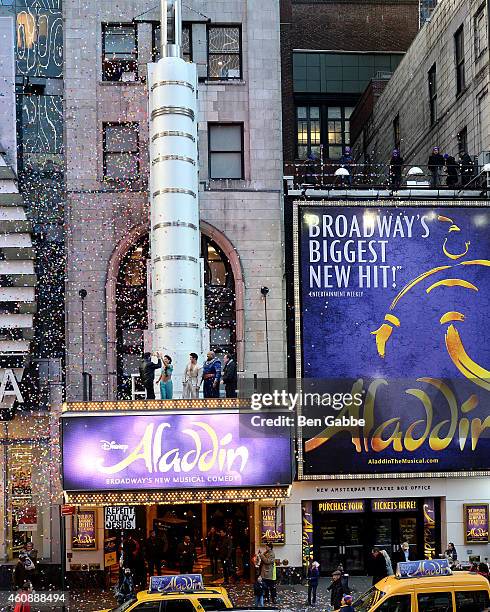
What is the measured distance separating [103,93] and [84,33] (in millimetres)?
2220

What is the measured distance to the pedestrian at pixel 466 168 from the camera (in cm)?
3878

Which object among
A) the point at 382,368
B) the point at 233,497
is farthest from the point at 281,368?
the point at 233,497

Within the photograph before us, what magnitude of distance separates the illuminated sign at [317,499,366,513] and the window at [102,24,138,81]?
53.1 feet

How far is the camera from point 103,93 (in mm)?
38188

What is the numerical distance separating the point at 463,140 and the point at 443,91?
3039 millimetres

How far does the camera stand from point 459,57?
137 feet

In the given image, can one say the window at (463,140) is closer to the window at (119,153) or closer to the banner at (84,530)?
the window at (119,153)

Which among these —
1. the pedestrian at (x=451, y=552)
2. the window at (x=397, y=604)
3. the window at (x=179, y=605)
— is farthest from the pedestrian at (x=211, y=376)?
the window at (x=397, y=604)

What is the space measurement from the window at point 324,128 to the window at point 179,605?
37.9m

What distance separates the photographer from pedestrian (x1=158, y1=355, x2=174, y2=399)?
33.4 meters

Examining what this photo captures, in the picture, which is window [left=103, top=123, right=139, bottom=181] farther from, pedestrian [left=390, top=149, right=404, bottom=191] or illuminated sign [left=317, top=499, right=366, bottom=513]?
illuminated sign [left=317, top=499, right=366, bottom=513]

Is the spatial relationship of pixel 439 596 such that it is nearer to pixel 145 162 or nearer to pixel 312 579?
pixel 312 579

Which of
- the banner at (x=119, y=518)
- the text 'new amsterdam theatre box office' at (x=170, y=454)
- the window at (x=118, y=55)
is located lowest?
the banner at (x=119, y=518)

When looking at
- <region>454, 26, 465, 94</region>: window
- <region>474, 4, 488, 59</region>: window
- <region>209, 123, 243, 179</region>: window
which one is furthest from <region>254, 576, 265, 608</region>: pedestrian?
<region>454, 26, 465, 94</region>: window
